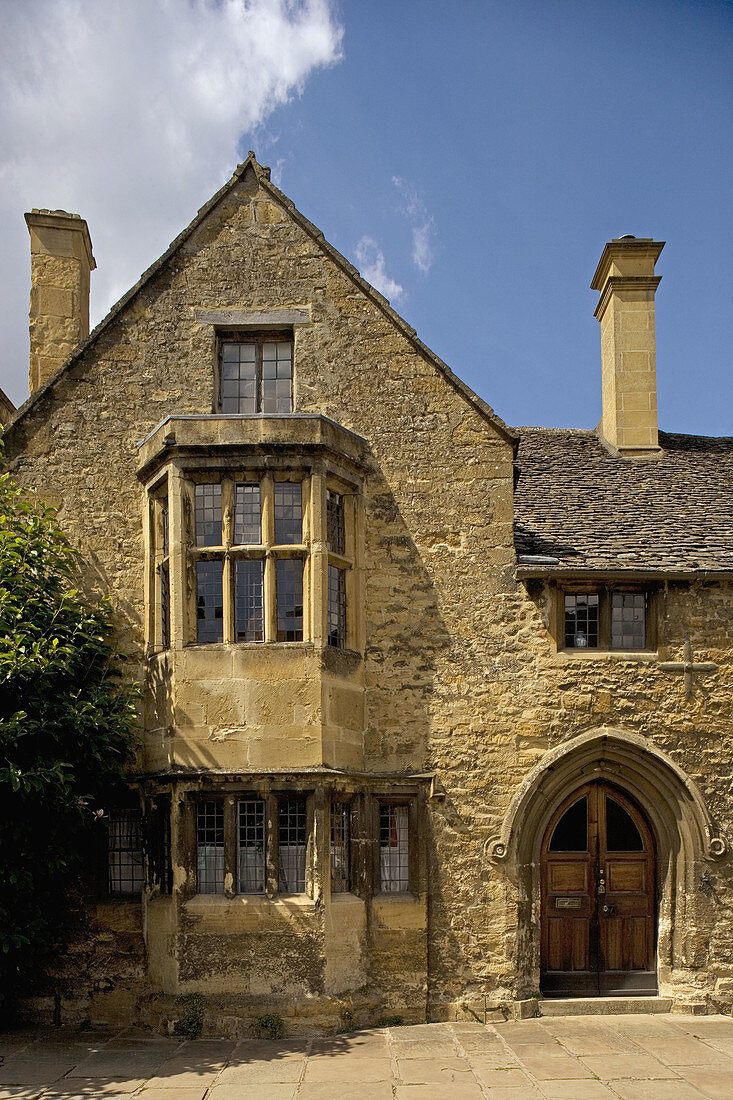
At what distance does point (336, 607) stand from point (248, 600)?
1.07 meters

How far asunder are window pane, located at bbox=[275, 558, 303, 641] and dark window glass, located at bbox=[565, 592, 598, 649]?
338 cm

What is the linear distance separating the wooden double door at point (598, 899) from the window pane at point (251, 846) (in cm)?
347

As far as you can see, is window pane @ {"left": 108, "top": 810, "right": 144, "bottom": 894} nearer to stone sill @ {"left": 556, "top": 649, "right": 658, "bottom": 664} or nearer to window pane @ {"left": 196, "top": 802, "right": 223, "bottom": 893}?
window pane @ {"left": 196, "top": 802, "right": 223, "bottom": 893}

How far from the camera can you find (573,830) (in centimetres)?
1187

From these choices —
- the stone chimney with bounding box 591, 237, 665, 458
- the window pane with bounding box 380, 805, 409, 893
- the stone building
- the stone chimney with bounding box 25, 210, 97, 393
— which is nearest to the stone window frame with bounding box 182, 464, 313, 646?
the stone building

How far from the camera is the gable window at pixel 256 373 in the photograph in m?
12.2

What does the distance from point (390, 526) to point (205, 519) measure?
2282 mm

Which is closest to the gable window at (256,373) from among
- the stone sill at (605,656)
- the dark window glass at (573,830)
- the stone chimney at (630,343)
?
the stone sill at (605,656)

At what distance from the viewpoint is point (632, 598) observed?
39.7 feet

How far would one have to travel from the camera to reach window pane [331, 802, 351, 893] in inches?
434

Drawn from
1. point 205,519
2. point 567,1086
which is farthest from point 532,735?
point 205,519

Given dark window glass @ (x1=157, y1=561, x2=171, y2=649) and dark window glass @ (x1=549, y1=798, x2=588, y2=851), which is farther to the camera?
dark window glass @ (x1=549, y1=798, x2=588, y2=851)

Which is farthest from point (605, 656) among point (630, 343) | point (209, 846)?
point (630, 343)

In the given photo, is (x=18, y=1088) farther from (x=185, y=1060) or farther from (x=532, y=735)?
(x=532, y=735)
